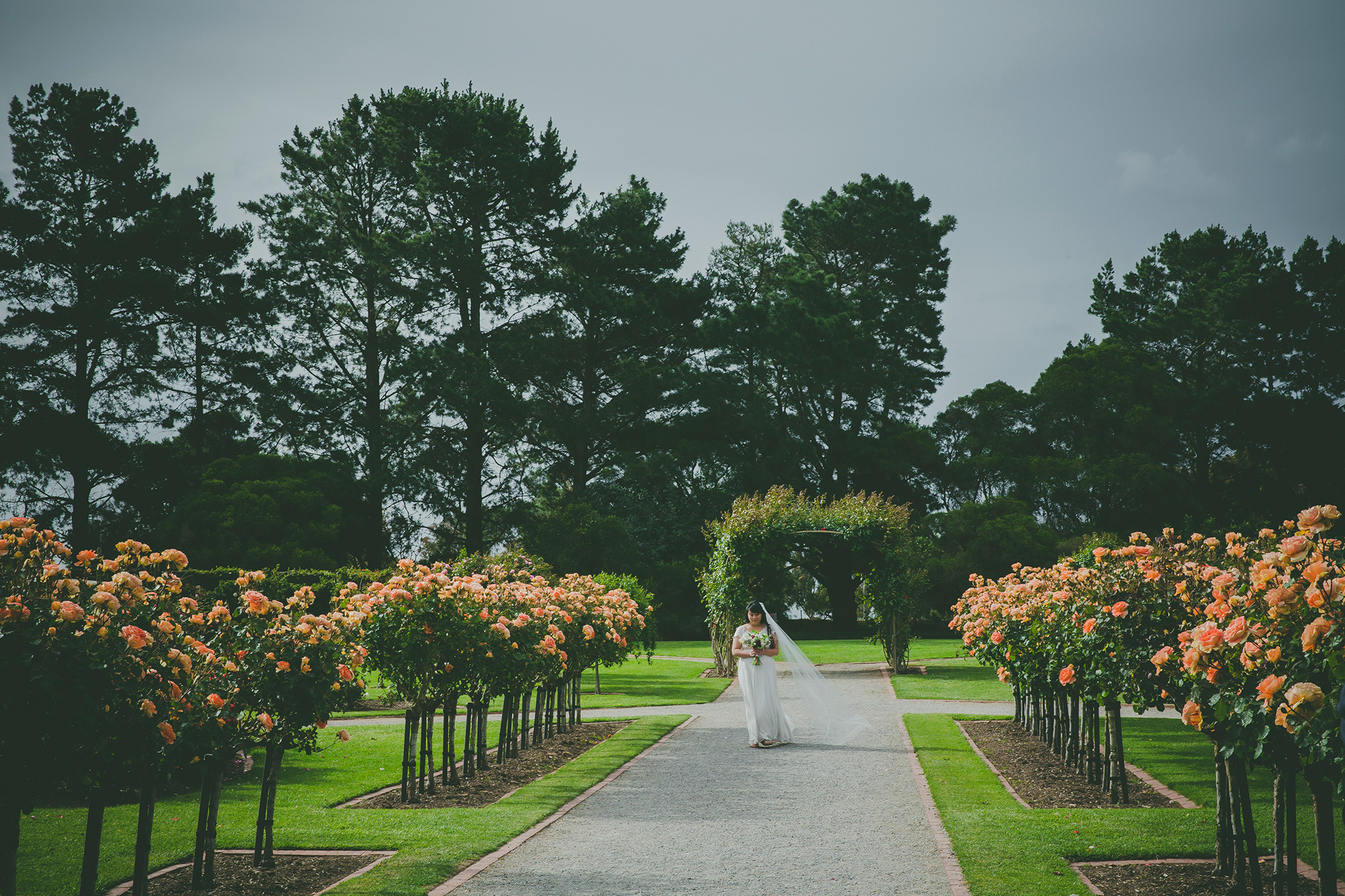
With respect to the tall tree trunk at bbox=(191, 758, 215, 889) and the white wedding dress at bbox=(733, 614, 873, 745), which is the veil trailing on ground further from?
the tall tree trunk at bbox=(191, 758, 215, 889)

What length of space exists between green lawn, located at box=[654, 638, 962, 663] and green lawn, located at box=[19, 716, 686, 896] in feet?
50.4

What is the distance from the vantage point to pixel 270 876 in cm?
611

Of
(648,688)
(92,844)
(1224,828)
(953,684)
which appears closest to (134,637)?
(92,844)

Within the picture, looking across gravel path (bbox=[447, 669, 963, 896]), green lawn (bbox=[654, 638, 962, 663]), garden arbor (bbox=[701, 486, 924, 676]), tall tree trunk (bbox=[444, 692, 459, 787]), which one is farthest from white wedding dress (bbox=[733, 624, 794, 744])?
green lawn (bbox=[654, 638, 962, 663])

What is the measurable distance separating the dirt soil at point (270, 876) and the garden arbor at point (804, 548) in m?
14.2

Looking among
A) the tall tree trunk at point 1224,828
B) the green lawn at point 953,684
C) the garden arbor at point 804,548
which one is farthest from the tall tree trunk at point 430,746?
the garden arbor at point 804,548

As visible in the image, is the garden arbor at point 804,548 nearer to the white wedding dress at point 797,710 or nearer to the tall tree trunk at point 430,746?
the white wedding dress at point 797,710

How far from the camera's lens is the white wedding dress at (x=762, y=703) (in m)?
11.5

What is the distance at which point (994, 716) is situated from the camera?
543 inches

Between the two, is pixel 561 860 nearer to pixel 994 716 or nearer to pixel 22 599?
pixel 22 599

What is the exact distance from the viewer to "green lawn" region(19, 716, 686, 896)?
617 cm

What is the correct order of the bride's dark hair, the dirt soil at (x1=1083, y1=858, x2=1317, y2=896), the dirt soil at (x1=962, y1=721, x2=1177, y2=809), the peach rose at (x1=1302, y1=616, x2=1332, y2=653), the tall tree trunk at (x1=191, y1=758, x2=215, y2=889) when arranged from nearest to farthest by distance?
the peach rose at (x1=1302, y1=616, x2=1332, y2=653), the dirt soil at (x1=1083, y1=858, x2=1317, y2=896), the tall tree trunk at (x1=191, y1=758, x2=215, y2=889), the dirt soil at (x1=962, y1=721, x2=1177, y2=809), the bride's dark hair

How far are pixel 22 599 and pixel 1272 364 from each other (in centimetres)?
4506

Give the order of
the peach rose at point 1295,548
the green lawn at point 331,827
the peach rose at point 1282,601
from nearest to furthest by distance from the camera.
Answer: the peach rose at point 1282,601 → the peach rose at point 1295,548 → the green lawn at point 331,827
